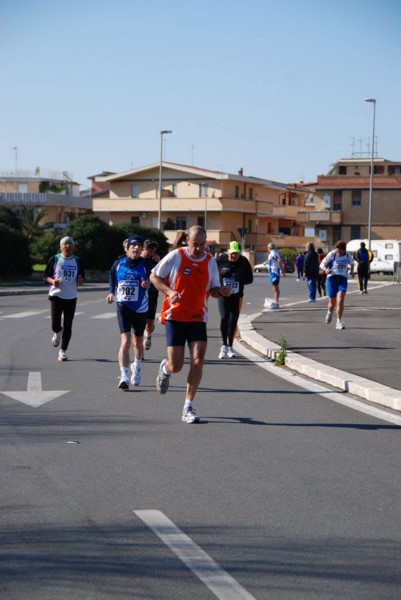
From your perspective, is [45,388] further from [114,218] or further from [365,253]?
[114,218]

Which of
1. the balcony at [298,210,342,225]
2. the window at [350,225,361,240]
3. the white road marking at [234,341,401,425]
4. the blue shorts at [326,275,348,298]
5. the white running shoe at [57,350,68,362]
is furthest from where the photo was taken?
the window at [350,225,361,240]

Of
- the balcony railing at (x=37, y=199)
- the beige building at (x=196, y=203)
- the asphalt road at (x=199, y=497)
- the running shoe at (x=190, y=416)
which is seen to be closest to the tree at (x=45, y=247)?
the beige building at (x=196, y=203)

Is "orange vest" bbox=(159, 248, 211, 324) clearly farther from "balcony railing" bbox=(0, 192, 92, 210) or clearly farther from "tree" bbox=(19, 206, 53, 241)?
"balcony railing" bbox=(0, 192, 92, 210)

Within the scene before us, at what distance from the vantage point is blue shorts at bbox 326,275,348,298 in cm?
2028

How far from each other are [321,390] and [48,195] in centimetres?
10163

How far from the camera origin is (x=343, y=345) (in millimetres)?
16578

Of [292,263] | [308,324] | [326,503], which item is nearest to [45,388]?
[326,503]

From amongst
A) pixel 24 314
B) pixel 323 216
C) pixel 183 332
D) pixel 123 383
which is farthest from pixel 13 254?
pixel 323 216

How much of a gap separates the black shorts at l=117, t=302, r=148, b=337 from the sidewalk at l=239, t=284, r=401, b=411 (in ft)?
8.10

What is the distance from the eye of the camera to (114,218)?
99625mm

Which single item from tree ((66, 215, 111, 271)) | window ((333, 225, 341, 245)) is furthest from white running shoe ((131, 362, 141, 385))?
window ((333, 225, 341, 245))

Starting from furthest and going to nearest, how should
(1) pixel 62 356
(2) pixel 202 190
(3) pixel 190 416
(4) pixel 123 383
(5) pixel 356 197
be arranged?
(5) pixel 356 197
(2) pixel 202 190
(1) pixel 62 356
(4) pixel 123 383
(3) pixel 190 416

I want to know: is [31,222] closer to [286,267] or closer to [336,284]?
[286,267]

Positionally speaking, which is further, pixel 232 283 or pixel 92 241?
pixel 92 241
